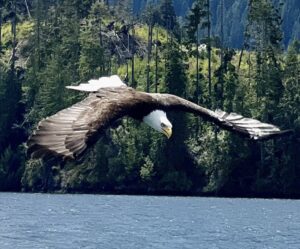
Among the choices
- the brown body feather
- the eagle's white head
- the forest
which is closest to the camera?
the brown body feather

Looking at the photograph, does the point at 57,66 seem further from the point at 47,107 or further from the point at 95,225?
the point at 95,225

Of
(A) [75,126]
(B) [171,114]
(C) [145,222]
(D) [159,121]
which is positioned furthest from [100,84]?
(B) [171,114]

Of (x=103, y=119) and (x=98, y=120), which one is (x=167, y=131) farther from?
(x=98, y=120)

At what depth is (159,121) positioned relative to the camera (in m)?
19.8

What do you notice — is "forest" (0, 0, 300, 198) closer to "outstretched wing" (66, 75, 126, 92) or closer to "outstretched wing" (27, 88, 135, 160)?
"outstretched wing" (66, 75, 126, 92)

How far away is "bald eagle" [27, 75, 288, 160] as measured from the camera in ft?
54.0

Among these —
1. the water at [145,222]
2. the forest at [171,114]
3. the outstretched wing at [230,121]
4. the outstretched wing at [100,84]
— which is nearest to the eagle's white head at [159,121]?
the outstretched wing at [230,121]

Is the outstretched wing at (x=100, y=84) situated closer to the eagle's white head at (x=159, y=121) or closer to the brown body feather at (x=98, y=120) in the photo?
the brown body feather at (x=98, y=120)

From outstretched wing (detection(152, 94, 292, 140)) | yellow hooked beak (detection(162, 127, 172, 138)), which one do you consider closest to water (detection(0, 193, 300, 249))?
outstretched wing (detection(152, 94, 292, 140))

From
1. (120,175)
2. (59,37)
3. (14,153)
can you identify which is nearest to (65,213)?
(120,175)

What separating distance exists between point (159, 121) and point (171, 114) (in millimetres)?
79178

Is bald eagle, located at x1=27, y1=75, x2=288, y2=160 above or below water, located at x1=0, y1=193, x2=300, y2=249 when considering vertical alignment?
above

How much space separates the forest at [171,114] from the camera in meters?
96.2

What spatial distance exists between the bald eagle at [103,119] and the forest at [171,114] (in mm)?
72695
